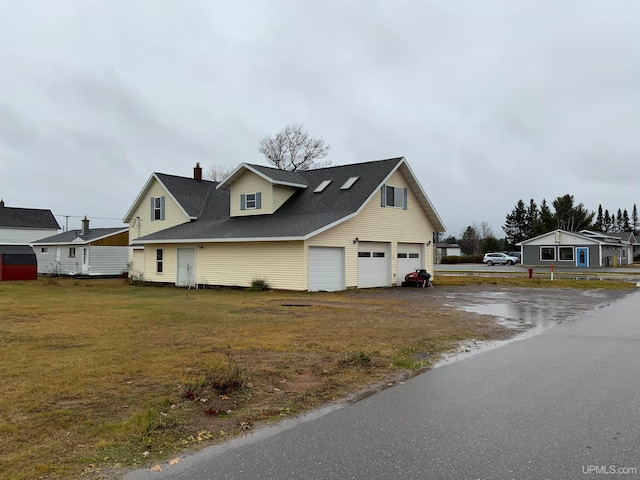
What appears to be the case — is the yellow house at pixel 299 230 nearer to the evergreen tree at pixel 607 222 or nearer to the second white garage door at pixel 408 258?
the second white garage door at pixel 408 258

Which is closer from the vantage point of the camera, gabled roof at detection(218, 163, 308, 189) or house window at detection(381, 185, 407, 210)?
house window at detection(381, 185, 407, 210)

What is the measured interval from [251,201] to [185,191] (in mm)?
7048

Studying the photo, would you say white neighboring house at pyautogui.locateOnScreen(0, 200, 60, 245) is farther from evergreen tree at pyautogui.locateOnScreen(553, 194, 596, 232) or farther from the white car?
evergreen tree at pyautogui.locateOnScreen(553, 194, 596, 232)

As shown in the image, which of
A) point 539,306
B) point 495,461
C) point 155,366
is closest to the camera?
point 495,461

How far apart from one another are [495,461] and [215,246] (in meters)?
21.9

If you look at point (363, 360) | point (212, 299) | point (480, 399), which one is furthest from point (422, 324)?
point (212, 299)

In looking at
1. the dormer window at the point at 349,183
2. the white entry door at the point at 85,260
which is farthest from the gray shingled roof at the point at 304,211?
the white entry door at the point at 85,260

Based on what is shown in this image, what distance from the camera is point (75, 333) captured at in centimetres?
1069

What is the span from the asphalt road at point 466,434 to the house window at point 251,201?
1969 cm

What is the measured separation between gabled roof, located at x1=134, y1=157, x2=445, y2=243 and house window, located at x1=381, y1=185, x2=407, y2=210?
755 millimetres

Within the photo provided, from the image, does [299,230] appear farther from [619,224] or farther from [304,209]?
[619,224]

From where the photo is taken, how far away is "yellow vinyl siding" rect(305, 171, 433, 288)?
75.1ft

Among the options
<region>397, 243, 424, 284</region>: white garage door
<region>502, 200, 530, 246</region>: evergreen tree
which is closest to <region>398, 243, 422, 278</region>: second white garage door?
<region>397, 243, 424, 284</region>: white garage door

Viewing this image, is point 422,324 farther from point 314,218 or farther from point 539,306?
point 314,218
